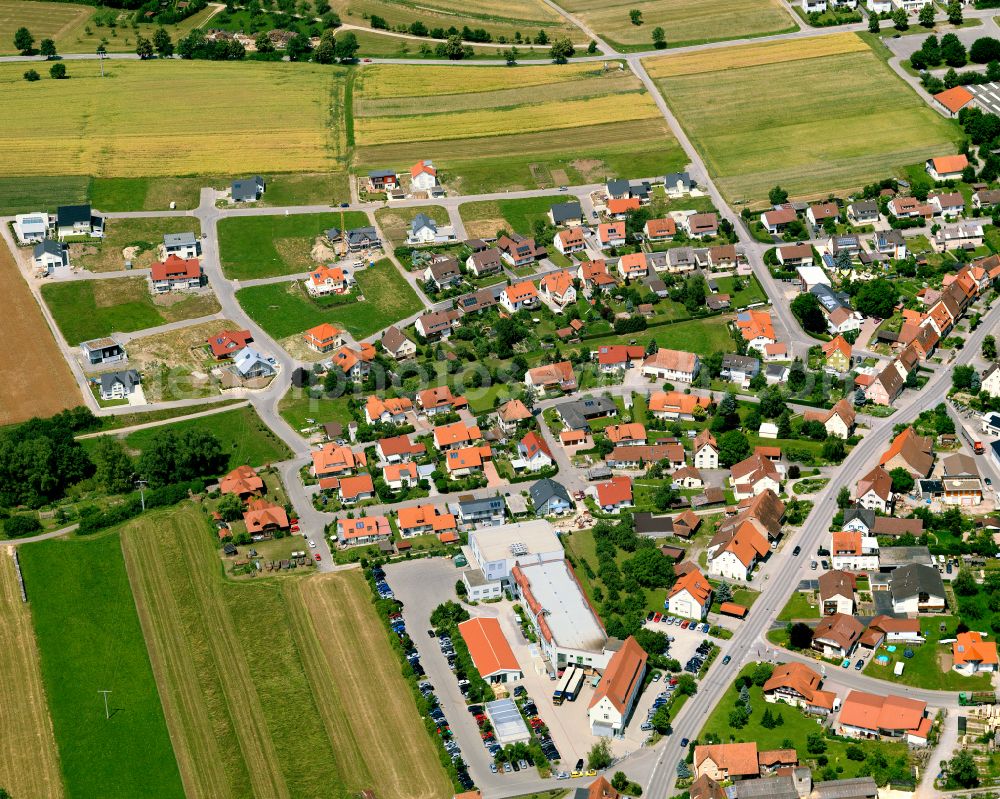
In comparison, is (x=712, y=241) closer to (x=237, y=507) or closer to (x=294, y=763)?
(x=237, y=507)

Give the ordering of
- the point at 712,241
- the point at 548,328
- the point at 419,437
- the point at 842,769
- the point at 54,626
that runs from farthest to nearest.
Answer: the point at 712,241 → the point at 548,328 → the point at 419,437 → the point at 54,626 → the point at 842,769

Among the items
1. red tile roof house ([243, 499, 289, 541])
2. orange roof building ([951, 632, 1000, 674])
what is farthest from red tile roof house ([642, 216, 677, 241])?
orange roof building ([951, 632, 1000, 674])

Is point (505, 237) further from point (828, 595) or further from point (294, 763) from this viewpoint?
point (294, 763)

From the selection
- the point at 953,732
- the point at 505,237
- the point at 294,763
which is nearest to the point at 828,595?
the point at 953,732

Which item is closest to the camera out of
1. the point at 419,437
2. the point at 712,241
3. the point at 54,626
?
the point at 54,626

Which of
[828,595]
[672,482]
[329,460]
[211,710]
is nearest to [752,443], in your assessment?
[672,482]

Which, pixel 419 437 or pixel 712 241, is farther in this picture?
pixel 712 241
